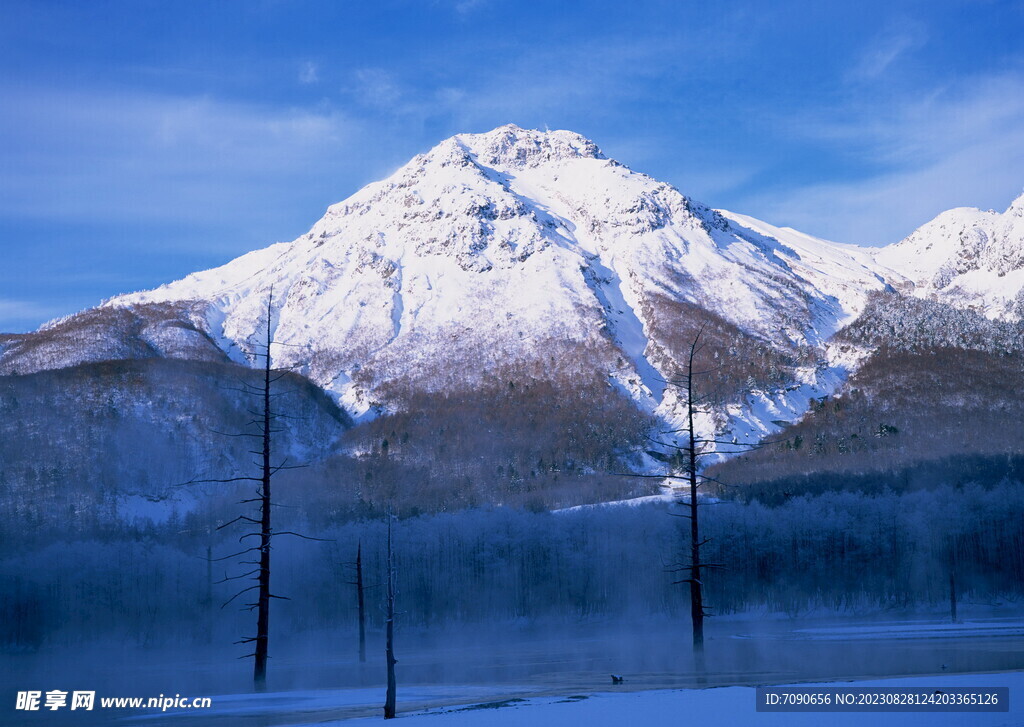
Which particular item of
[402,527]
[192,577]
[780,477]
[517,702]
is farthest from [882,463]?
[517,702]

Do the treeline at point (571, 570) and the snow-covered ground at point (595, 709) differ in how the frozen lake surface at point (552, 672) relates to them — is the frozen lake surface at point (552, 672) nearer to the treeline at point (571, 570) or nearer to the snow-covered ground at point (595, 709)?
the snow-covered ground at point (595, 709)

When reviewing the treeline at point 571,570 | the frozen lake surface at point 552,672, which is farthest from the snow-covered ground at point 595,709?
the treeline at point 571,570

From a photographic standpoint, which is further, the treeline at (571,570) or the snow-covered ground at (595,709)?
the treeline at (571,570)

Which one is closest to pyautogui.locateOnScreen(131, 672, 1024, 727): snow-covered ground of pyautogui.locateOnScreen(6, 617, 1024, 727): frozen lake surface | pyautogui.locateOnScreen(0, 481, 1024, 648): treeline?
pyautogui.locateOnScreen(6, 617, 1024, 727): frozen lake surface

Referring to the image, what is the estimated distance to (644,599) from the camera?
109 m

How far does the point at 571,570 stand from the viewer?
120 meters

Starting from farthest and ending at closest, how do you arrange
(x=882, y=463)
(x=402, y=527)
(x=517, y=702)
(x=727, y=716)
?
(x=882, y=463)
(x=402, y=527)
(x=517, y=702)
(x=727, y=716)

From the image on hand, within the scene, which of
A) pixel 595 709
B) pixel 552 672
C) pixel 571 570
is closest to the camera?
pixel 595 709

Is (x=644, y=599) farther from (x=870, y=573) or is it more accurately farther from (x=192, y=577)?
(x=192, y=577)

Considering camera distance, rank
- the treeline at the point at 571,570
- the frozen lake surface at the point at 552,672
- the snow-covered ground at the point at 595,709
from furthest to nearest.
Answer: the treeline at the point at 571,570 < the frozen lake surface at the point at 552,672 < the snow-covered ground at the point at 595,709

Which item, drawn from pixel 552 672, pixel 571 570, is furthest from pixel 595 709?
pixel 571 570

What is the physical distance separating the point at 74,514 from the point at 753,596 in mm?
118468

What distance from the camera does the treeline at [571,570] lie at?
332ft

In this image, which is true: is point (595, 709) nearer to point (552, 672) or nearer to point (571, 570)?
point (552, 672)
